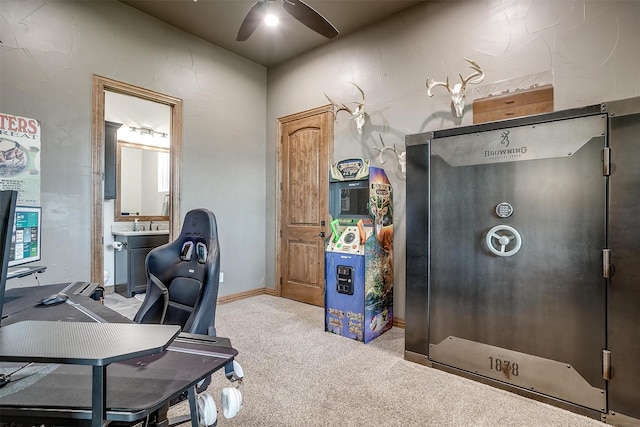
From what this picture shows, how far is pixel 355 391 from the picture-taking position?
2.20 metres

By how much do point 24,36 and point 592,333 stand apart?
4995 mm

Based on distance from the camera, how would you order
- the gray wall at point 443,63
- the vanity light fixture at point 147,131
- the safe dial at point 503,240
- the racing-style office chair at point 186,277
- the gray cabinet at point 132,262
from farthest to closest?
the vanity light fixture at point 147,131 < the gray cabinet at point 132,262 < the gray wall at point 443,63 < the safe dial at point 503,240 < the racing-style office chair at point 186,277

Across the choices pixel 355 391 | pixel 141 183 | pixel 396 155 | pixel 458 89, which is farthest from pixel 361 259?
pixel 141 183

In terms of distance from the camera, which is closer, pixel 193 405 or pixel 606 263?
pixel 193 405

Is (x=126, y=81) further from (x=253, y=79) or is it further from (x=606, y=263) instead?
(x=606, y=263)

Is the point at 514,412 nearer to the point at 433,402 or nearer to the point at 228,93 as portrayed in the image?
the point at 433,402

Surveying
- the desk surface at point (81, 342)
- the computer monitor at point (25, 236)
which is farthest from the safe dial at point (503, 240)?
the computer monitor at point (25, 236)

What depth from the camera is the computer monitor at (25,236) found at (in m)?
1.84

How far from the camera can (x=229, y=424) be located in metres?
1.85

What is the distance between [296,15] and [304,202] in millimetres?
2294

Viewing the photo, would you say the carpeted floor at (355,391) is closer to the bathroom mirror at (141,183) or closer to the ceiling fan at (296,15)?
the ceiling fan at (296,15)

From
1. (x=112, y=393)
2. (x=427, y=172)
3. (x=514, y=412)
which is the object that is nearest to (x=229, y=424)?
(x=112, y=393)

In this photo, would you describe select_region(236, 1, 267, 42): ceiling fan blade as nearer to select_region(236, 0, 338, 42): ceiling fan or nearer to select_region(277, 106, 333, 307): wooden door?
select_region(236, 0, 338, 42): ceiling fan

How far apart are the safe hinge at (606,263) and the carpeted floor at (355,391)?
2.88 ft
